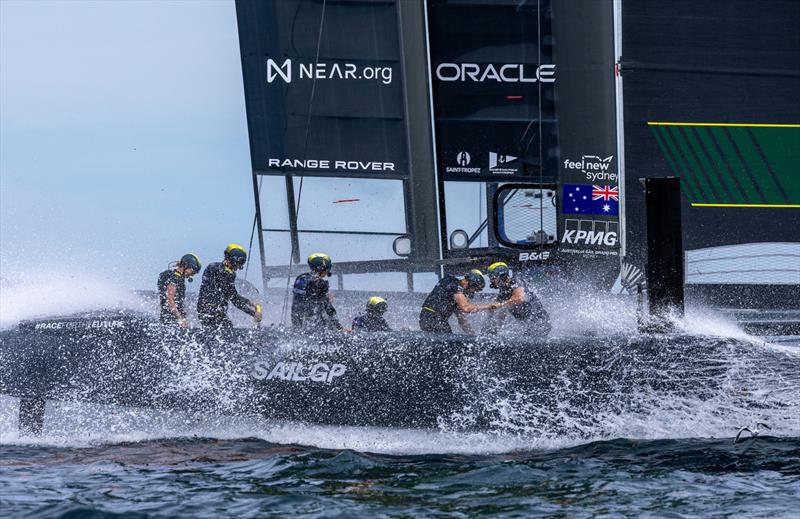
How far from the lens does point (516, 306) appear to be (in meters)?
Answer: 7.38

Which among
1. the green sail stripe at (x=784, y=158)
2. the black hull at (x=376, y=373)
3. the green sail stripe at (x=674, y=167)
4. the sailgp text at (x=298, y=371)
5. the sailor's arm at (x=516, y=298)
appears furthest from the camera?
the green sail stripe at (x=674, y=167)

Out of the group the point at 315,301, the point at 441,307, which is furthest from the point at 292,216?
the point at 441,307

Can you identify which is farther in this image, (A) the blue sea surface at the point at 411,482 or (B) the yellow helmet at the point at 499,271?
(B) the yellow helmet at the point at 499,271

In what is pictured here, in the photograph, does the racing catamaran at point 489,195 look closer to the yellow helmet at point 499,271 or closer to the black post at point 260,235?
the black post at point 260,235

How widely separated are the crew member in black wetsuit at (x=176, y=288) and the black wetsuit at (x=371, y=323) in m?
1.32

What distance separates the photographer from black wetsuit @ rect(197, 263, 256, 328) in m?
7.82

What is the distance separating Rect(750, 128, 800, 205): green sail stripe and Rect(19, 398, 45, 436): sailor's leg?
5.95m

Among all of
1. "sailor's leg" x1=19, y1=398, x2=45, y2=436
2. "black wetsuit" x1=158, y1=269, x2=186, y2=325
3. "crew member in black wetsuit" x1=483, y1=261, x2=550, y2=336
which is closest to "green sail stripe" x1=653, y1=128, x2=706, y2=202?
"crew member in black wetsuit" x1=483, y1=261, x2=550, y2=336

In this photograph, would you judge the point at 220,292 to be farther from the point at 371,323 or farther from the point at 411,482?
the point at 411,482

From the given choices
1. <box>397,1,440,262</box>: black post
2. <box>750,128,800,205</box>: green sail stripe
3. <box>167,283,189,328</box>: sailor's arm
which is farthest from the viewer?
<box>397,1,440,262</box>: black post

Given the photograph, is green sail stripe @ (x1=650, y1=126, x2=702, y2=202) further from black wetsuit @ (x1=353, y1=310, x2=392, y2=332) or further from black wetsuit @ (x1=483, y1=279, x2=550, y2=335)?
black wetsuit @ (x1=353, y1=310, x2=392, y2=332)

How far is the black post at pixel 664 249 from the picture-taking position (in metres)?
6.53

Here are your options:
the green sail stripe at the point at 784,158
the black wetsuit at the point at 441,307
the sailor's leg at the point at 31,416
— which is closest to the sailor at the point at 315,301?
the black wetsuit at the point at 441,307

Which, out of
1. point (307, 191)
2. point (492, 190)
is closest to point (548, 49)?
point (492, 190)
